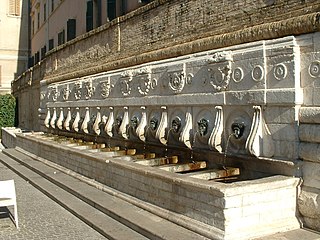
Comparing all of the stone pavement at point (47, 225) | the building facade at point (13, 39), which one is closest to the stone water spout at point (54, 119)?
the stone pavement at point (47, 225)

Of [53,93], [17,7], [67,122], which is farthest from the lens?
[17,7]

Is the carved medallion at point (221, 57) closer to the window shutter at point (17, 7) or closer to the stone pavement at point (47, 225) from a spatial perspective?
the stone pavement at point (47, 225)

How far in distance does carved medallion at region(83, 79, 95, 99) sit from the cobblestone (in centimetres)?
498

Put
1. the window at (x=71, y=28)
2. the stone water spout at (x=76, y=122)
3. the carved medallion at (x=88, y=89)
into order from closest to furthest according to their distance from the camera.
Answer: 1. the carved medallion at (x=88, y=89)
2. the stone water spout at (x=76, y=122)
3. the window at (x=71, y=28)

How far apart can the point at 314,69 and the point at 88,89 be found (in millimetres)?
9042

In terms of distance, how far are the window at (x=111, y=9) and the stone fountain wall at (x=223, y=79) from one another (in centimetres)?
168

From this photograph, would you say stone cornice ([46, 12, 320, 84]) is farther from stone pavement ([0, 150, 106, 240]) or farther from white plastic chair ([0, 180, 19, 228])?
white plastic chair ([0, 180, 19, 228])

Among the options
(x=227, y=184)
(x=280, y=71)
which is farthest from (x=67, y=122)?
(x=227, y=184)

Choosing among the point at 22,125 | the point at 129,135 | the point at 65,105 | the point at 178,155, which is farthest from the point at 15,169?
the point at 22,125

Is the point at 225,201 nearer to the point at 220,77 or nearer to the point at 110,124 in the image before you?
the point at 220,77

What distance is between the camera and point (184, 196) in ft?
19.9

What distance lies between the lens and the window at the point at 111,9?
1505 centimetres

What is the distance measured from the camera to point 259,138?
22.0 feet

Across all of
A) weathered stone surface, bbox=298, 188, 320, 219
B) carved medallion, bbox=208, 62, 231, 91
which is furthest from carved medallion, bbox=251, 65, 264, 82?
weathered stone surface, bbox=298, 188, 320, 219
